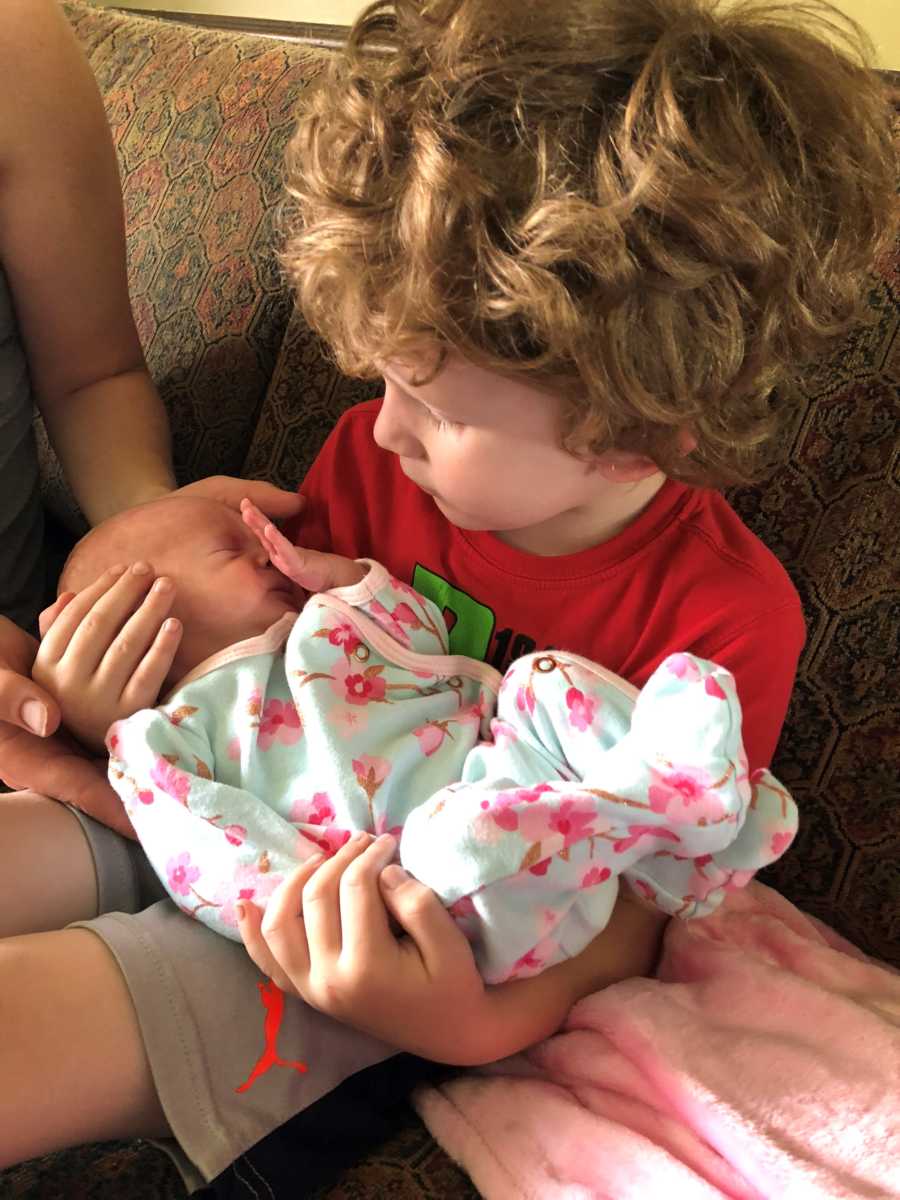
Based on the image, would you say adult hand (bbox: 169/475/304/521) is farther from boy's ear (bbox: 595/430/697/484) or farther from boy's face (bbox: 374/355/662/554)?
boy's ear (bbox: 595/430/697/484)

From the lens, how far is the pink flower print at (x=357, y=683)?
959 mm

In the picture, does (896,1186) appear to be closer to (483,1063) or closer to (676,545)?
(483,1063)

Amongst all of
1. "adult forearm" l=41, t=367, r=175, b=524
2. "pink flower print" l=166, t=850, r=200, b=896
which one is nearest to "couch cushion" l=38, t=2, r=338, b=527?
"adult forearm" l=41, t=367, r=175, b=524

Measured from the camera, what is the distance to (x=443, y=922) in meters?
0.78

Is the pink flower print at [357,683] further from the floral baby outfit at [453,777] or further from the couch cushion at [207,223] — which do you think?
the couch cushion at [207,223]

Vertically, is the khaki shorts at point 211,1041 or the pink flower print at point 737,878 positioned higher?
the pink flower print at point 737,878

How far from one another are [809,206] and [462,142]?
25cm

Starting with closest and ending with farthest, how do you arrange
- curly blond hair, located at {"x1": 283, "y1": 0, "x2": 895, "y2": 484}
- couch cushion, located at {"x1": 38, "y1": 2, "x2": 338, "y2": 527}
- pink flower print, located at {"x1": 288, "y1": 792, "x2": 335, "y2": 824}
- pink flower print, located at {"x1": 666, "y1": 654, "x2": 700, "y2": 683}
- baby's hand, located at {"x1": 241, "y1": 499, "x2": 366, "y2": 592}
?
curly blond hair, located at {"x1": 283, "y1": 0, "x2": 895, "y2": 484}, pink flower print, located at {"x1": 666, "y1": 654, "x2": 700, "y2": 683}, pink flower print, located at {"x1": 288, "y1": 792, "x2": 335, "y2": 824}, baby's hand, located at {"x1": 241, "y1": 499, "x2": 366, "y2": 592}, couch cushion, located at {"x1": 38, "y1": 2, "x2": 338, "y2": 527}

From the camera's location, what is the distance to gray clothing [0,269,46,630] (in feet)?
3.88

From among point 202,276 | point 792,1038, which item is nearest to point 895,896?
point 792,1038

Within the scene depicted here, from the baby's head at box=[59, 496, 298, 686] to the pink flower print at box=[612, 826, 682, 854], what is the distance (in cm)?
43

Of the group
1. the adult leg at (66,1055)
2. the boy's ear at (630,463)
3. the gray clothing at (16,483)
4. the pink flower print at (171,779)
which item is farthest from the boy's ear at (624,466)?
the gray clothing at (16,483)

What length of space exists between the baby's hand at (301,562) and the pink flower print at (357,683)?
0.10 meters

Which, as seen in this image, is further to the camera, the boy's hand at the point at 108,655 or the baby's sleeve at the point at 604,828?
the boy's hand at the point at 108,655
